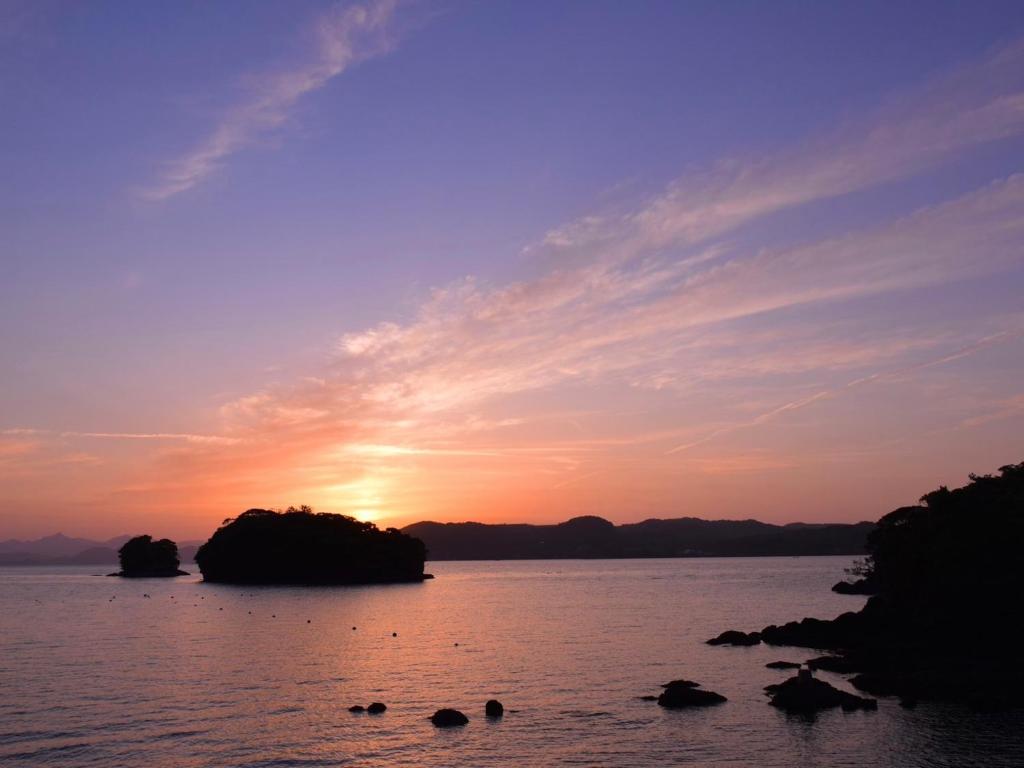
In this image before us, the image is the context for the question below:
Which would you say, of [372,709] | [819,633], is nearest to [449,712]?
[372,709]

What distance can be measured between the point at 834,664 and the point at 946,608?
13.1 metres

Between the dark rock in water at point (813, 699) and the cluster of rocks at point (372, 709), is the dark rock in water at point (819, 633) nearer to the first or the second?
the dark rock in water at point (813, 699)

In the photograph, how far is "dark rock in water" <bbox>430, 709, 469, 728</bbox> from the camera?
163 ft

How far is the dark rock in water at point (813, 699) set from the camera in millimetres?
52375

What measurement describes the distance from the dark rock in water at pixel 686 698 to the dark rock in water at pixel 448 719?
13.4 m

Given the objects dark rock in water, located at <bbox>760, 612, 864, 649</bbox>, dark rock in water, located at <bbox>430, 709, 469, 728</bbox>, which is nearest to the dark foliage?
dark rock in water, located at <bbox>760, 612, 864, 649</bbox>

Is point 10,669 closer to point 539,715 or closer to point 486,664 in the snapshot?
point 486,664

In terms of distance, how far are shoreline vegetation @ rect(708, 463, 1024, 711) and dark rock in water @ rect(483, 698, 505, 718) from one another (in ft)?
86.9

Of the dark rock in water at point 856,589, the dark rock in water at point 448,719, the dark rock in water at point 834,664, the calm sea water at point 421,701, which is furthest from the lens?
the dark rock in water at point 856,589

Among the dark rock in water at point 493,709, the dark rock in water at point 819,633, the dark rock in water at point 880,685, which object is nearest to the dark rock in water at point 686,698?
the dark rock in water at point 493,709

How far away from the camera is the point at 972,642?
72.2m

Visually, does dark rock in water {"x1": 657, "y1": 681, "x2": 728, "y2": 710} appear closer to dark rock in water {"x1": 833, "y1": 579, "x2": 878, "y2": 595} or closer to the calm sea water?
the calm sea water

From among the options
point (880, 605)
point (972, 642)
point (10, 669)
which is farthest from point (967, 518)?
point (10, 669)

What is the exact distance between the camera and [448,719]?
49.9 metres
